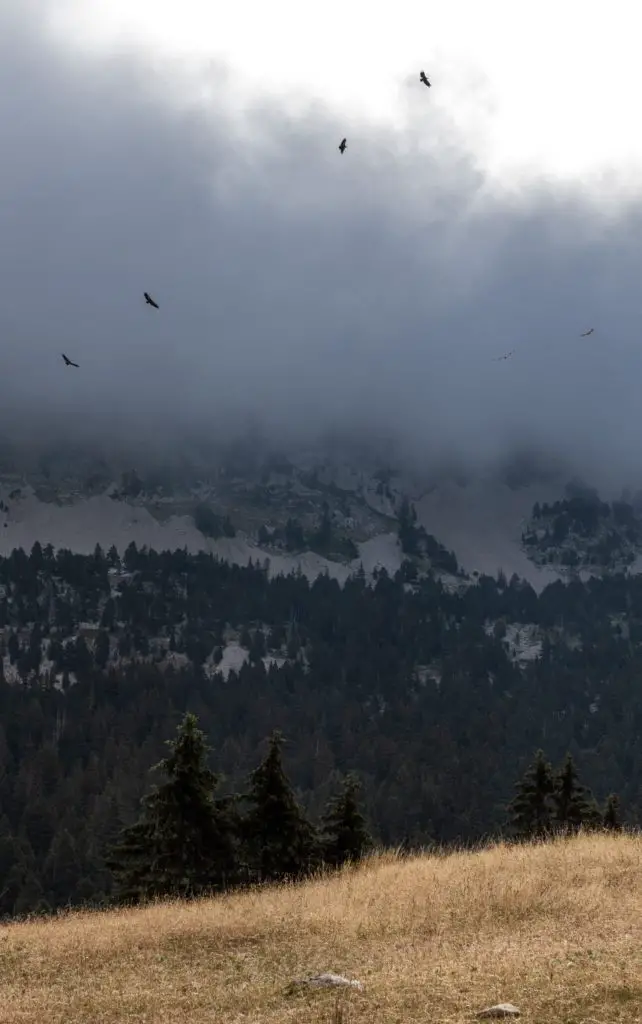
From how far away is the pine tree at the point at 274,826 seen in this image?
117 ft

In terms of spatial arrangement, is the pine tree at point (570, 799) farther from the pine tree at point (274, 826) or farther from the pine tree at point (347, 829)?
the pine tree at point (274, 826)

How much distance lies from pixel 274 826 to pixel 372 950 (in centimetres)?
1968

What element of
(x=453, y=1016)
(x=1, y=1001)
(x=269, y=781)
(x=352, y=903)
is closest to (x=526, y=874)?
(x=352, y=903)

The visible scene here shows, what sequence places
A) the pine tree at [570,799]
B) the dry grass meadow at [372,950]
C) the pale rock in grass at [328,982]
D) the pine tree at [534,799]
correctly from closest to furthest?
1. the dry grass meadow at [372,950]
2. the pale rock in grass at [328,982]
3. the pine tree at [570,799]
4. the pine tree at [534,799]

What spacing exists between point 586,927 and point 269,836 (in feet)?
65.9

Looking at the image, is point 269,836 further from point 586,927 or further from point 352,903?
point 586,927

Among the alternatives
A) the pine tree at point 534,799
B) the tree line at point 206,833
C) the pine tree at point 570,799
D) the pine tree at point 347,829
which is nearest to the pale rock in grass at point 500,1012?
the tree line at point 206,833

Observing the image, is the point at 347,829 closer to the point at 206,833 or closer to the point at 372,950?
the point at 206,833

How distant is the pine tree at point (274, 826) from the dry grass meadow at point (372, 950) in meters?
9.99

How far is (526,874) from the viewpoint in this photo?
22391mm

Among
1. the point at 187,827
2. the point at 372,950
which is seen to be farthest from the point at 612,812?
the point at 372,950

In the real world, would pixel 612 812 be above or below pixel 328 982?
below

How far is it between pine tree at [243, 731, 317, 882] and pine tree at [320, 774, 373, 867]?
357cm

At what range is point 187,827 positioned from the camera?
35.0 meters
